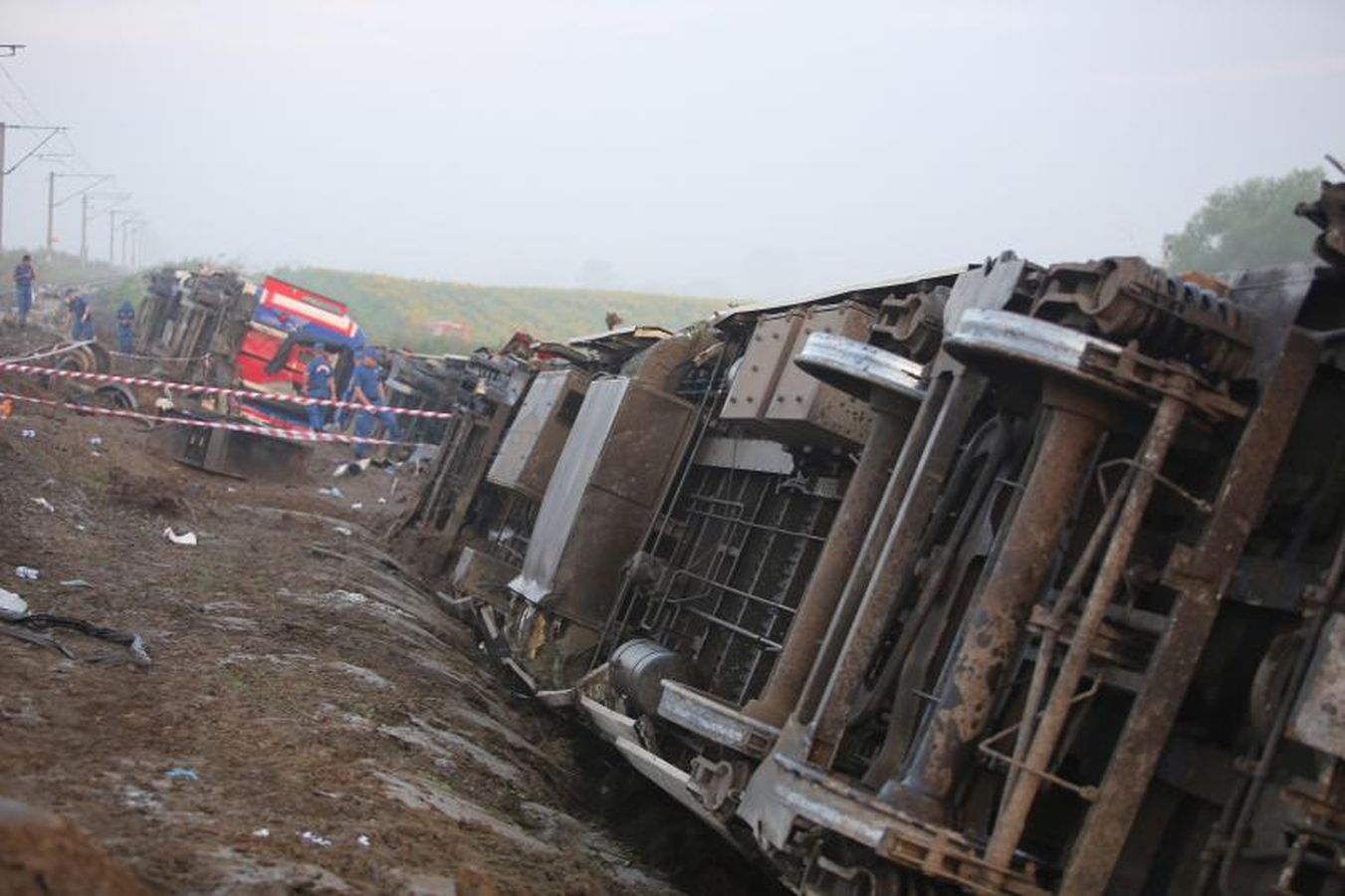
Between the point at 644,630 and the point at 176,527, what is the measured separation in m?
5.57

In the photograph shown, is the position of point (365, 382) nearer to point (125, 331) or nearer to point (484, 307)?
point (125, 331)

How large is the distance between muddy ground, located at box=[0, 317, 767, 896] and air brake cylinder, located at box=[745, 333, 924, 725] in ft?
4.14

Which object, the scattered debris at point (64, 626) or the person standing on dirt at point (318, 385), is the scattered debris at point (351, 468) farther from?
the scattered debris at point (64, 626)

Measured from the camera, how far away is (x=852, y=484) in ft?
20.3

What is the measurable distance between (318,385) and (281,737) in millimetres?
18241

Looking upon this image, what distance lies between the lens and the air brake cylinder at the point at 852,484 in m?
5.89

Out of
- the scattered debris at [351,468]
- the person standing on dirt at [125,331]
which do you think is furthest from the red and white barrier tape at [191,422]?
the person standing on dirt at [125,331]

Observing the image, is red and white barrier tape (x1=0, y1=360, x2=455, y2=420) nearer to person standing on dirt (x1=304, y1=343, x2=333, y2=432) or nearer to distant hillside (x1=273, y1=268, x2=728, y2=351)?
person standing on dirt (x1=304, y1=343, x2=333, y2=432)

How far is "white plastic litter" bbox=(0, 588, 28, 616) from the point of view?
23.8 ft

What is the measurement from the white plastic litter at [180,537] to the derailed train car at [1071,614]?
7.21m

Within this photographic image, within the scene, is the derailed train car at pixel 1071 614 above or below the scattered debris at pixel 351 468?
above

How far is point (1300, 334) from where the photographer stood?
14.5ft

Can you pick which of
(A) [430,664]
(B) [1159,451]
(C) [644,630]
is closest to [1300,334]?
(B) [1159,451]

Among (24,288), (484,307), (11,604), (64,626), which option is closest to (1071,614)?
(64,626)
